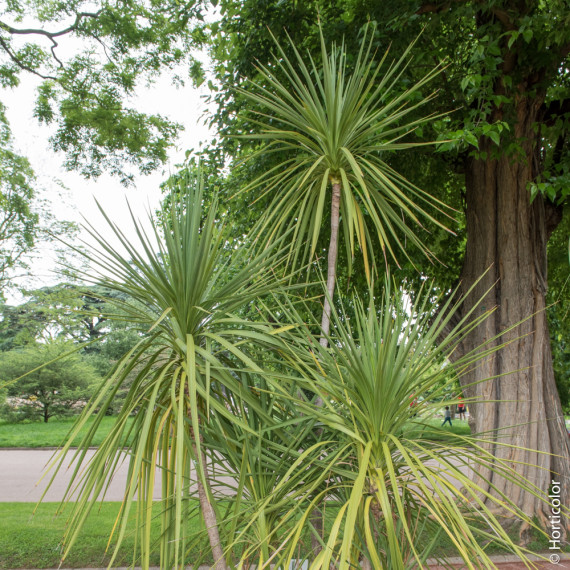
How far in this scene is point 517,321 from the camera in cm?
584

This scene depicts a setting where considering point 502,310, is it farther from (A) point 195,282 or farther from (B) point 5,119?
(B) point 5,119

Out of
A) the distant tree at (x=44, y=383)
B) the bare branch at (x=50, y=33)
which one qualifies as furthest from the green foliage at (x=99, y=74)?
the distant tree at (x=44, y=383)

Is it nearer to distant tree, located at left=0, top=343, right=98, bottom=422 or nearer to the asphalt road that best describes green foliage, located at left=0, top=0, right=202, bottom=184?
the asphalt road

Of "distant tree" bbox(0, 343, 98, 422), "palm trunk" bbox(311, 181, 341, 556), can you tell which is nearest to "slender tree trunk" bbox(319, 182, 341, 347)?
"palm trunk" bbox(311, 181, 341, 556)

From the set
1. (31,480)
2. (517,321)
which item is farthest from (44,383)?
(517,321)

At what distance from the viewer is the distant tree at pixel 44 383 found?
19219 millimetres

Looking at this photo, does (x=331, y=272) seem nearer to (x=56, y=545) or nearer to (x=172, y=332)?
(x=172, y=332)

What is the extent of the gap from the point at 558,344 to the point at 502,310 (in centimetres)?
650

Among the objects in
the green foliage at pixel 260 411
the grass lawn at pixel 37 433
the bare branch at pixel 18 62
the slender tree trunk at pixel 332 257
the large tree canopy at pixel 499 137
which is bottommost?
the grass lawn at pixel 37 433

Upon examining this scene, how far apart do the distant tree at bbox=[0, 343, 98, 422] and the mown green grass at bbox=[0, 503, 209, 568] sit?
45.0ft

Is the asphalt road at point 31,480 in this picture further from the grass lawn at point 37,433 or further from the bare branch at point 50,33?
the bare branch at point 50,33

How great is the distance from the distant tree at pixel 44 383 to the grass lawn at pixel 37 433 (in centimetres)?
56

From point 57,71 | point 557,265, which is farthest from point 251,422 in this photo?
point 57,71

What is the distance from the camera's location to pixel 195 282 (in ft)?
7.02
